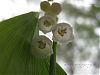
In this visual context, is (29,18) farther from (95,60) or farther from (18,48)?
(95,60)

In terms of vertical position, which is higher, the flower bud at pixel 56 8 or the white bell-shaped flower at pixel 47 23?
the flower bud at pixel 56 8

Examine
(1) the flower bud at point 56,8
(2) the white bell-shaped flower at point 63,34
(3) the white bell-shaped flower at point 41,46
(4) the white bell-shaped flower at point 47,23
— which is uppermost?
(1) the flower bud at point 56,8

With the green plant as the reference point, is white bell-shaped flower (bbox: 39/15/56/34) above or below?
above
